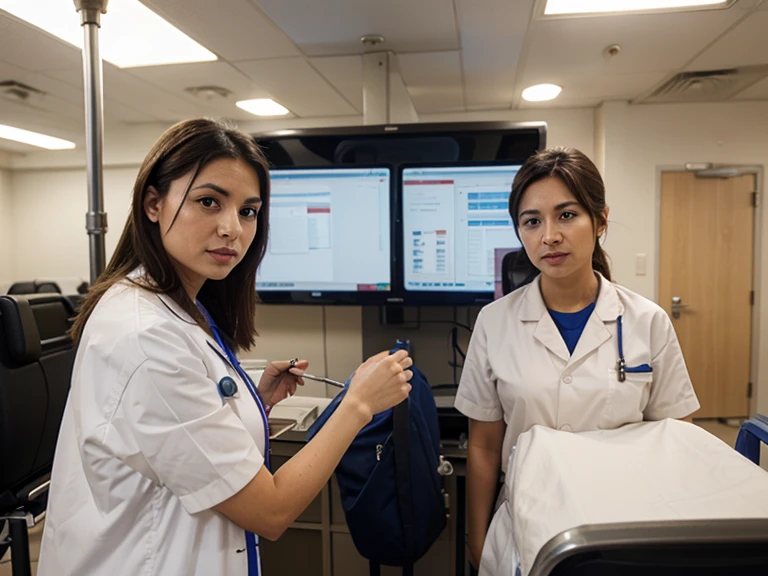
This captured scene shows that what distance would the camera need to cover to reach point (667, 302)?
391cm

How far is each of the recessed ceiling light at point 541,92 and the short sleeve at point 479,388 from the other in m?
2.69

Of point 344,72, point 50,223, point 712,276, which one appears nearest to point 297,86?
point 344,72

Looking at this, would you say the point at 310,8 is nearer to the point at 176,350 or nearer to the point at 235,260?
the point at 235,260

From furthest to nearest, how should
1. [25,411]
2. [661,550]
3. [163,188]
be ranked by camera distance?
1. [25,411]
2. [163,188]
3. [661,550]

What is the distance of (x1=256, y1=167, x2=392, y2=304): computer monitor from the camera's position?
2.05 m

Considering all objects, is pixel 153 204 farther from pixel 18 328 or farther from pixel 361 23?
pixel 361 23

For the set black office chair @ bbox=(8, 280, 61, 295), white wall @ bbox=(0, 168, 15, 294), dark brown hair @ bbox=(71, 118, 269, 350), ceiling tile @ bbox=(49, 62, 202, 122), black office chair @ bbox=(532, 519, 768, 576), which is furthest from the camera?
white wall @ bbox=(0, 168, 15, 294)

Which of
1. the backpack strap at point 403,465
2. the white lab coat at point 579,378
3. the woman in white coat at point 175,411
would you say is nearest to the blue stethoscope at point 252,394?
the woman in white coat at point 175,411

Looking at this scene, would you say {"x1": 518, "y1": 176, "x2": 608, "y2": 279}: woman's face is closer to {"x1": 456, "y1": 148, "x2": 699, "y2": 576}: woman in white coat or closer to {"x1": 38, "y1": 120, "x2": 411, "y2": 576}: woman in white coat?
{"x1": 456, "y1": 148, "x2": 699, "y2": 576}: woman in white coat

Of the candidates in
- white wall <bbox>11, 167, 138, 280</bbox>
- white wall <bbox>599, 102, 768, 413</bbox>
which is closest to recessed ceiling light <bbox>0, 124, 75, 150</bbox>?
white wall <bbox>11, 167, 138, 280</bbox>

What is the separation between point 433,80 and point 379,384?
2.75 m

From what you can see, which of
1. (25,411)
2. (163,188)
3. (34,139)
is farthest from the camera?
(34,139)

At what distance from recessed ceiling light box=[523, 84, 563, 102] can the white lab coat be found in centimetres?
260

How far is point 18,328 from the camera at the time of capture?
4.23 feet
